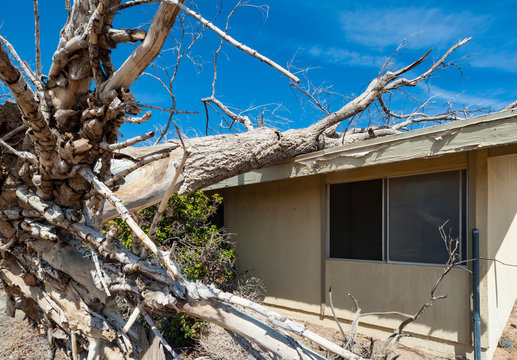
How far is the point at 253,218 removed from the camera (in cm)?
841

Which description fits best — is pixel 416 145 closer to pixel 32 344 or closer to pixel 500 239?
pixel 500 239

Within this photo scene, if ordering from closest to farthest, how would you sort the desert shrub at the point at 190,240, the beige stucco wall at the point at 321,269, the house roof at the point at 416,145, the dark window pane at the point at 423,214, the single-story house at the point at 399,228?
1. the house roof at the point at 416,145
2. the single-story house at the point at 399,228
3. the beige stucco wall at the point at 321,269
4. the dark window pane at the point at 423,214
5. the desert shrub at the point at 190,240

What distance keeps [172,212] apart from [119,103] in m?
5.11

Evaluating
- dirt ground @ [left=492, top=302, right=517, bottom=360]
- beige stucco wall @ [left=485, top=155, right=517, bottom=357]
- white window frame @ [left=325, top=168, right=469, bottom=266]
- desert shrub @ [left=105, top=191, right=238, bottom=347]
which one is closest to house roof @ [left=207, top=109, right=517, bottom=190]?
white window frame @ [left=325, top=168, right=469, bottom=266]

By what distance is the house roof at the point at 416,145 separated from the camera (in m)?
4.21

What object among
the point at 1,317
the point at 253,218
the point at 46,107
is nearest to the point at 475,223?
the point at 253,218

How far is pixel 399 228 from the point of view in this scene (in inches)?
236

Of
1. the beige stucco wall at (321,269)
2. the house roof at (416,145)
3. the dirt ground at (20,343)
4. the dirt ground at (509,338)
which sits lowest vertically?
the dirt ground at (20,343)

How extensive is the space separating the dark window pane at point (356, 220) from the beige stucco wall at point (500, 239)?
1634 millimetres

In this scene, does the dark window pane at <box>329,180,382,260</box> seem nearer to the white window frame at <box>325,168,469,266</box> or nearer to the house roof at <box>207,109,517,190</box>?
the white window frame at <box>325,168,469,266</box>

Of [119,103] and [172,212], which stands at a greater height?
[119,103]

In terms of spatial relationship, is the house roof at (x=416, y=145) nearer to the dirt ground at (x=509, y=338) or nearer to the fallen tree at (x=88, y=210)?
the dirt ground at (x=509, y=338)

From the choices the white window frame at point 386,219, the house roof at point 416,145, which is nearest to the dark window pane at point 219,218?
the house roof at point 416,145

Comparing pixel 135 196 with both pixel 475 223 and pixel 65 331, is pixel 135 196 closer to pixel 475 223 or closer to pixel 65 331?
pixel 65 331
